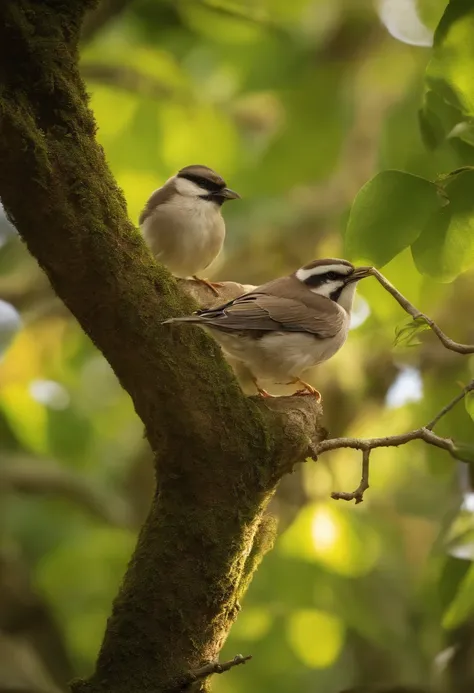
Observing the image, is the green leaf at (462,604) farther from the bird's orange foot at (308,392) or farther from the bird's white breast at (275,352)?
the bird's white breast at (275,352)

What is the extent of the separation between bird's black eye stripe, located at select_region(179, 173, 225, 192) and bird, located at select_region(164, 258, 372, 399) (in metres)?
0.81

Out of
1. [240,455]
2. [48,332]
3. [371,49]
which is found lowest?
[240,455]

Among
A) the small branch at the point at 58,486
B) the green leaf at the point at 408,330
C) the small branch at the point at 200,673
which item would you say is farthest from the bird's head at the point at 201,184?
the small branch at the point at 200,673

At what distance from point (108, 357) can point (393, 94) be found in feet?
15.1

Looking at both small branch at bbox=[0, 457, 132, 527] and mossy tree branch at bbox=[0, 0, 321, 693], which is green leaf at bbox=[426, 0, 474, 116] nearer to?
mossy tree branch at bbox=[0, 0, 321, 693]

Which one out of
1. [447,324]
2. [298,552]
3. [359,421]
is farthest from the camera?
[359,421]

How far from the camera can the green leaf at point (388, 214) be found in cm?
174

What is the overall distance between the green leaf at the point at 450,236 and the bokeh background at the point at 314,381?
87 centimetres

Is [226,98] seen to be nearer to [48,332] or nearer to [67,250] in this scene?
[48,332]

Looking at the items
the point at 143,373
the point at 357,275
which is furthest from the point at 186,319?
the point at 357,275

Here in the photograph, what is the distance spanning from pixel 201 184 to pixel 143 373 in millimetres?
2163

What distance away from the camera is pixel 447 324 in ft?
15.1

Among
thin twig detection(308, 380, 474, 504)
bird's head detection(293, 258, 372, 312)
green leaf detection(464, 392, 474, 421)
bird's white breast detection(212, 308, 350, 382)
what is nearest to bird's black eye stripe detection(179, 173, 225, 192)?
bird's head detection(293, 258, 372, 312)

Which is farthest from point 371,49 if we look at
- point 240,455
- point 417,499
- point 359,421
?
point 240,455
